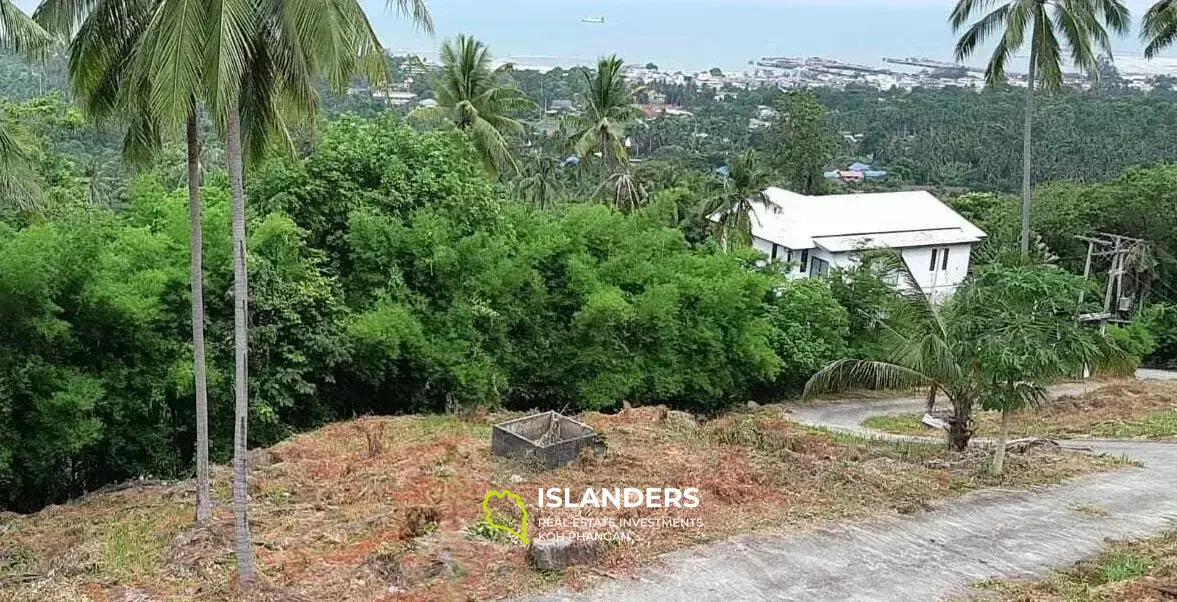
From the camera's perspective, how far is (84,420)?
13125 mm

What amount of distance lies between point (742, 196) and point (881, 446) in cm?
1731

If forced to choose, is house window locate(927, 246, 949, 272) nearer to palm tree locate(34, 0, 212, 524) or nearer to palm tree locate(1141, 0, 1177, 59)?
palm tree locate(1141, 0, 1177, 59)

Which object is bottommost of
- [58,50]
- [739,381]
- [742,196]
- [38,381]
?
[739,381]

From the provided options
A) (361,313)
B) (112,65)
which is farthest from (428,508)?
(361,313)

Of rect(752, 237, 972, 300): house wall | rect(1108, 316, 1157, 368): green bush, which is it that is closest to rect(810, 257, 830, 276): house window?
rect(752, 237, 972, 300): house wall

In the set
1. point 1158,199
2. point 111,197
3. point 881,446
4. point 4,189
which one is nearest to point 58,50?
point 4,189

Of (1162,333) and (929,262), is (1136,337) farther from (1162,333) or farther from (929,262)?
(929,262)

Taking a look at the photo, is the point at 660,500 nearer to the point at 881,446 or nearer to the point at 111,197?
the point at 881,446

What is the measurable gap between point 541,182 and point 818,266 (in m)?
11.4

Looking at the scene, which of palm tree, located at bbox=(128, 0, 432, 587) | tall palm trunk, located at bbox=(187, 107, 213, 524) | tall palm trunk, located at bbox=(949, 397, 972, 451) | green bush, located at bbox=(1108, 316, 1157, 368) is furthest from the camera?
green bush, located at bbox=(1108, 316, 1157, 368)

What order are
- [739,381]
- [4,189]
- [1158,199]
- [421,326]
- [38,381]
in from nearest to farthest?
[4,189] < [38,381] < [421,326] < [739,381] < [1158,199]

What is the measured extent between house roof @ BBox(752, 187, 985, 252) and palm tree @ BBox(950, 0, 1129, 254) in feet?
39.5

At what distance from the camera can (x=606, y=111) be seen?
2786 cm

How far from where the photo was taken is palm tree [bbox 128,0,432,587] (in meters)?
7.28
